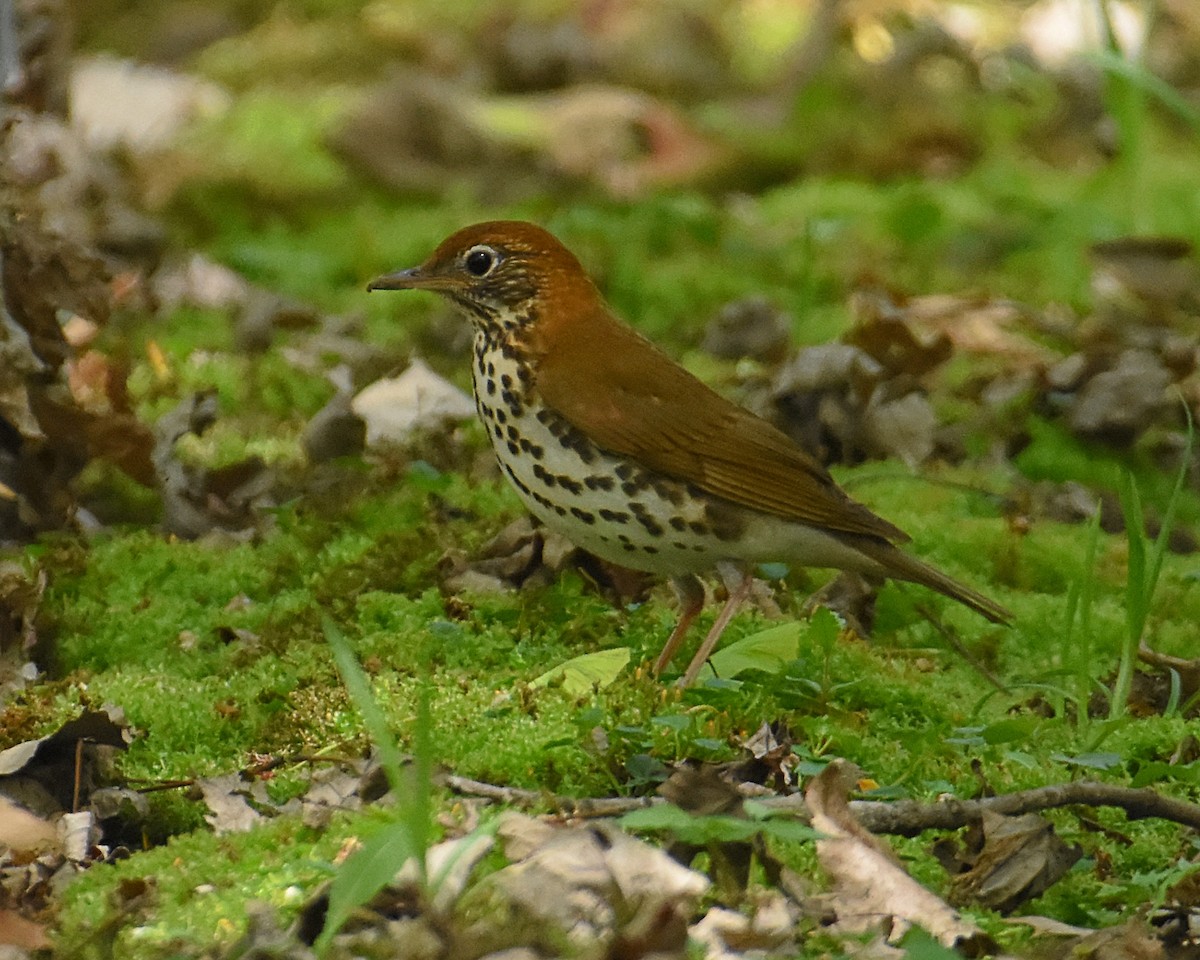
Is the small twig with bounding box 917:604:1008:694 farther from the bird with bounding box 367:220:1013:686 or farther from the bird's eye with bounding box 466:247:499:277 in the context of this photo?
the bird's eye with bounding box 466:247:499:277

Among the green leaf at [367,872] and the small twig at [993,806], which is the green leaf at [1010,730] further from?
the green leaf at [367,872]

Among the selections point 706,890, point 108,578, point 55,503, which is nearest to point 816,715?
point 706,890

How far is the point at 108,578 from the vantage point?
4.52 m

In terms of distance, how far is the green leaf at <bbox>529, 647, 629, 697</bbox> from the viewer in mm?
3705

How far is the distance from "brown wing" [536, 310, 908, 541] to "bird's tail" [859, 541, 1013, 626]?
0.16 ft

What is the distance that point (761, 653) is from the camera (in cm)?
383

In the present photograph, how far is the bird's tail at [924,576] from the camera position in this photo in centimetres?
428

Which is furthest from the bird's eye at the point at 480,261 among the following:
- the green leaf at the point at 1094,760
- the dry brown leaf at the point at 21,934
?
the dry brown leaf at the point at 21,934

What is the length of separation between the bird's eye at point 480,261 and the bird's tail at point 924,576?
1.12 m

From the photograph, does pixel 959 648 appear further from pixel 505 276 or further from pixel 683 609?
pixel 505 276

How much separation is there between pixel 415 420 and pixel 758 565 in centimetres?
125

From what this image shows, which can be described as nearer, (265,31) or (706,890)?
(706,890)

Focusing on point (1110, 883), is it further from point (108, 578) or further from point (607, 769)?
point (108, 578)

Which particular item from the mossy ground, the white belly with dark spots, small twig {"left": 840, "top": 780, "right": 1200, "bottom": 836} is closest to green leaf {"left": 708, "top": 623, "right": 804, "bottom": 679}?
the mossy ground
